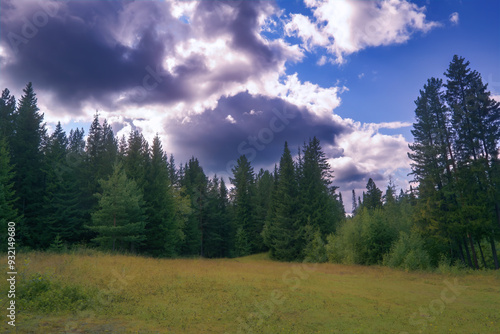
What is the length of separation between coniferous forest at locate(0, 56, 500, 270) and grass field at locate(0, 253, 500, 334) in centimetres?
1164

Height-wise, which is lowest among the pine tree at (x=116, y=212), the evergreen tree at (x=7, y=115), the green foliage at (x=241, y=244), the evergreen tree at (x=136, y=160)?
the green foliage at (x=241, y=244)

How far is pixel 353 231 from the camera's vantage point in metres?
34.8

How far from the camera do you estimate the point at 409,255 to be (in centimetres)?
2681

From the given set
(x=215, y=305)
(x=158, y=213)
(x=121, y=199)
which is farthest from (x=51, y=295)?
(x=158, y=213)

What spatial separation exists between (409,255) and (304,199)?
74.9 ft

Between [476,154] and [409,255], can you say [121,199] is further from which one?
[476,154]

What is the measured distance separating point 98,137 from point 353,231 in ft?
118

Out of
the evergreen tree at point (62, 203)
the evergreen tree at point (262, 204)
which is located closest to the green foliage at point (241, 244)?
the evergreen tree at point (262, 204)

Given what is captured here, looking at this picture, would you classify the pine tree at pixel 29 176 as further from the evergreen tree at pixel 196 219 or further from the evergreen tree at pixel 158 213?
the evergreen tree at pixel 196 219

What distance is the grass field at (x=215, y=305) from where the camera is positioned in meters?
9.55

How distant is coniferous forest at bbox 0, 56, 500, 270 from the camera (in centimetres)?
2720

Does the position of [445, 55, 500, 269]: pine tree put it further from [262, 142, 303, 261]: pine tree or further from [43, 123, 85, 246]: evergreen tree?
[43, 123, 85, 246]: evergreen tree

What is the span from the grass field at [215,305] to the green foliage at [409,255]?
29.0 ft

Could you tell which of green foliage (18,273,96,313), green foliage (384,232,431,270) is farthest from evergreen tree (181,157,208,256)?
green foliage (18,273,96,313)
